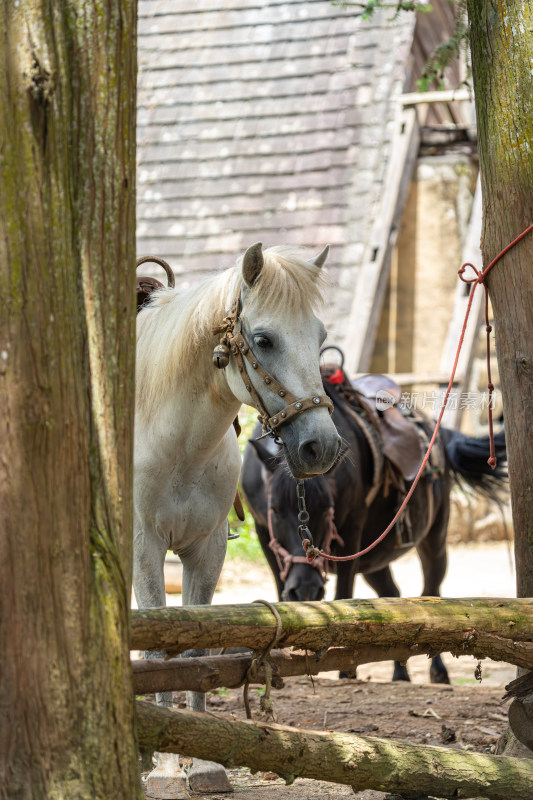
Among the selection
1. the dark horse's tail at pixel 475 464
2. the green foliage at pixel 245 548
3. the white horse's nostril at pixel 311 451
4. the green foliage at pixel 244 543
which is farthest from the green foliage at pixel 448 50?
the green foliage at pixel 245 548

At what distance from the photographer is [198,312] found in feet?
11.4

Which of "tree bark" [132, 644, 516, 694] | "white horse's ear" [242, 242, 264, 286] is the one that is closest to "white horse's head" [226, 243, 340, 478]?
"white horse's ear" [242, 242, 264, 286]

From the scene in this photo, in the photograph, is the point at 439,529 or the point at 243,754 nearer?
the point at 243,754

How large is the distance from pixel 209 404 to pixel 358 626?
3.42 ft

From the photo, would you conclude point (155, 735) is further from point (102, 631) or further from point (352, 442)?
point (352, 442)

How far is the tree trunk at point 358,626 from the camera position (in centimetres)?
259

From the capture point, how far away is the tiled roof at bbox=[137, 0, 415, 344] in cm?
1028

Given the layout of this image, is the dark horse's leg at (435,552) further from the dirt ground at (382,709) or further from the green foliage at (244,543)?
the green foliage at (244,543)

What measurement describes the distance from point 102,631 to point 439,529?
5016 millimetres

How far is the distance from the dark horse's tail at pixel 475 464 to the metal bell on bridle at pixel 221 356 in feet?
12.6

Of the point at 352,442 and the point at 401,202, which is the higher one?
the point at 401,202

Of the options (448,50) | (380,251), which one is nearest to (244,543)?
(380,251)

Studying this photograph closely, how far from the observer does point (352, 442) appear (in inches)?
224

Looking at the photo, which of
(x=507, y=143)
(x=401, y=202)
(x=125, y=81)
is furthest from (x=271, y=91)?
(x=125, y=81)
